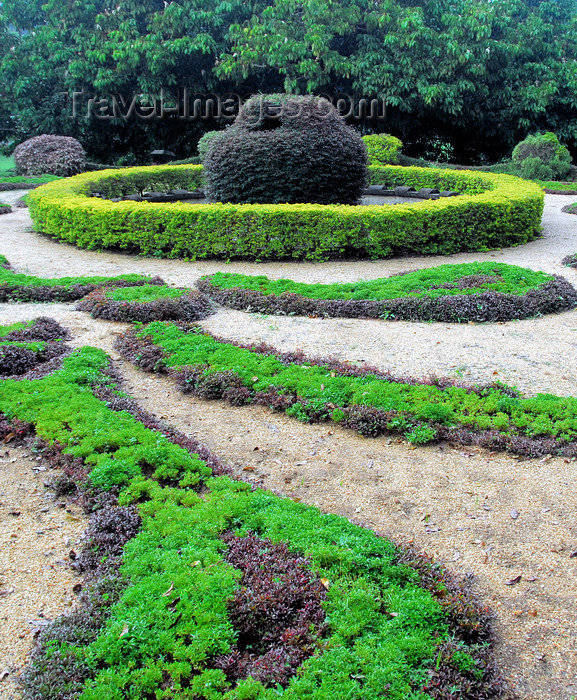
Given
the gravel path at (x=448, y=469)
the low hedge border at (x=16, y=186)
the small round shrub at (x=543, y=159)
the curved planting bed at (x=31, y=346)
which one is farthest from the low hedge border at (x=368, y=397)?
the small round shrub at (x=543, y=159)

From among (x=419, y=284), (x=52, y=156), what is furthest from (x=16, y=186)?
→ (x=419, y=284)

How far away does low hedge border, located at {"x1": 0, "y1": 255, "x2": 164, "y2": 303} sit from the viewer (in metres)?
7.48

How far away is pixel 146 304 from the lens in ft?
21.9

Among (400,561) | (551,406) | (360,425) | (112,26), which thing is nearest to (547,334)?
(551,406)

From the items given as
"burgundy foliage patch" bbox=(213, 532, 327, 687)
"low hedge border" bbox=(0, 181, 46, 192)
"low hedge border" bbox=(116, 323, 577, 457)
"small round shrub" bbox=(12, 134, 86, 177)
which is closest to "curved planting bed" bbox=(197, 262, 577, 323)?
"low hedge border" bbox=(116, 323, 577, 457)

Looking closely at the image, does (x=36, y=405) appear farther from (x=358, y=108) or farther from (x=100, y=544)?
(x=358, y=108)

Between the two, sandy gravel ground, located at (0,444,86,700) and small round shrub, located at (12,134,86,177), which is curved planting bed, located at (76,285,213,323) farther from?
small round shrub, located at (12,134,86,177)

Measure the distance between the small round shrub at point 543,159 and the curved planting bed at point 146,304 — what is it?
599 inches

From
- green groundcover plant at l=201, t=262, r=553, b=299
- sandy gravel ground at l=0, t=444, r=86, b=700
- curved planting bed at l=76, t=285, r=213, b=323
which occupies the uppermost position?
green groundcover plant at l=201, t=262, r=553, b=299

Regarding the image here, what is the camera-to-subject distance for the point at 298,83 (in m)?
21.7

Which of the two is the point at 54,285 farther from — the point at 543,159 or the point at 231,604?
the point at 543,159

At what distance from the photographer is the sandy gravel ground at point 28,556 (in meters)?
2.55

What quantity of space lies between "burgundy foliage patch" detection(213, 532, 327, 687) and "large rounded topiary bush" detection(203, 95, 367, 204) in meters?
8.75

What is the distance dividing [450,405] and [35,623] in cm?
307
